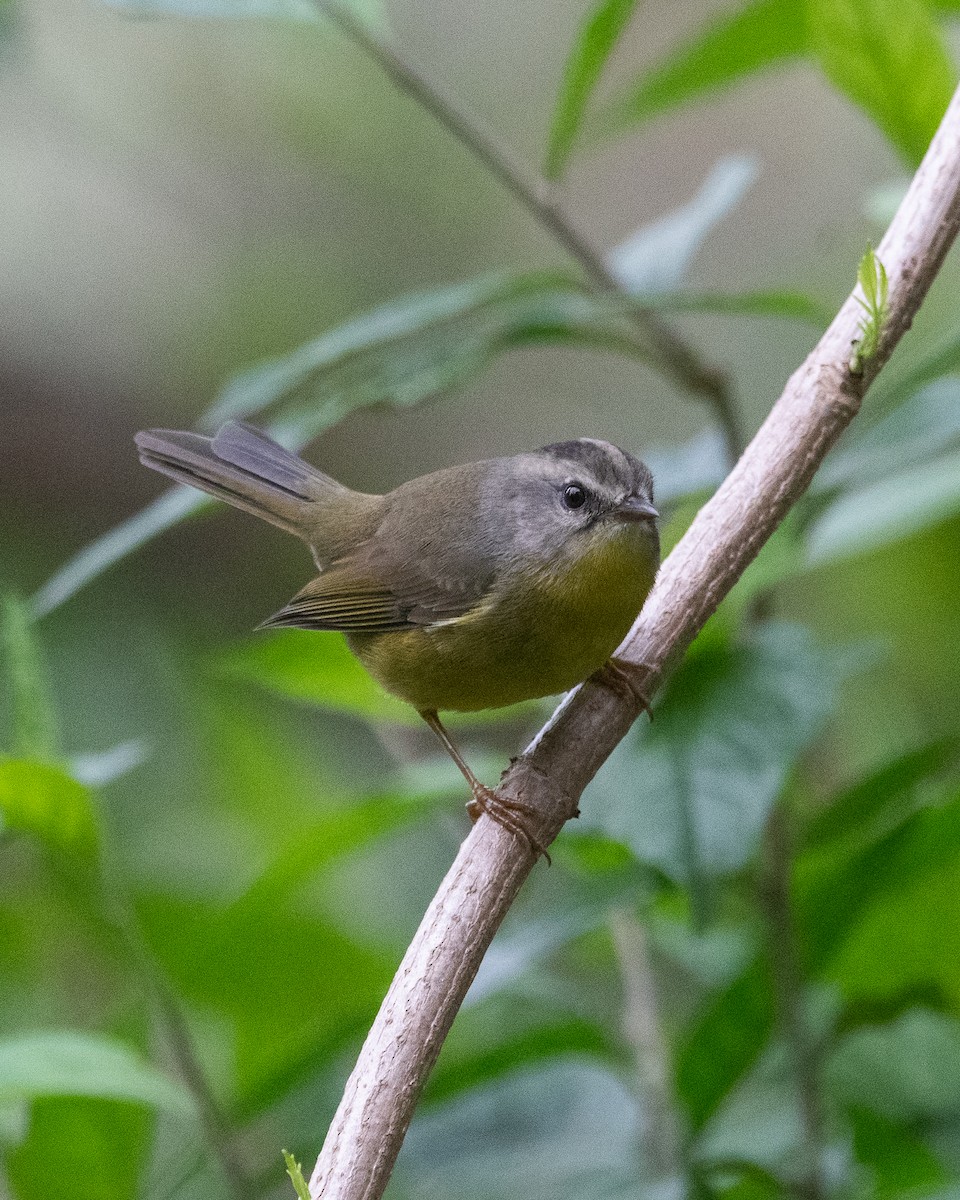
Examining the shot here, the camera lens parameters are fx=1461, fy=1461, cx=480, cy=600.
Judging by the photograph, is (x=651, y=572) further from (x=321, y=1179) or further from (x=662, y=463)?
(x=321, y=1179)

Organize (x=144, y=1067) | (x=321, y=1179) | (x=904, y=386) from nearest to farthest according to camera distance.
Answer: (x=321, y=1179), (x=144, y=1067), (x=904, y=386)

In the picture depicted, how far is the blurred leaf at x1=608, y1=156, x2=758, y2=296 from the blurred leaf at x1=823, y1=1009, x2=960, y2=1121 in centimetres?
166

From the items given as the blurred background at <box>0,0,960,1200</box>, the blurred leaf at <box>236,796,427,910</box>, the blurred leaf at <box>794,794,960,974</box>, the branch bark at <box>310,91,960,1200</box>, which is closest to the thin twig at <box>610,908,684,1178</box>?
the blurred background at <box>0,0,960,1200</box>

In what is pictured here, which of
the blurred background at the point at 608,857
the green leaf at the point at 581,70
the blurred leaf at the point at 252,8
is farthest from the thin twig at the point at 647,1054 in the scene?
the blurred leaf at the point at 252,8

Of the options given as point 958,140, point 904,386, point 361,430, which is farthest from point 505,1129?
point 361,430

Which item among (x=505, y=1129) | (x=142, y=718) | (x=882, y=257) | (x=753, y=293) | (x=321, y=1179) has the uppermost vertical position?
(x=142, y=718)

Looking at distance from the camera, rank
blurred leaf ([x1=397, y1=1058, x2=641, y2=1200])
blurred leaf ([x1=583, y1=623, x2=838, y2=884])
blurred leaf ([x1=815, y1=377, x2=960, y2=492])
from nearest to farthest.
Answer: blurred leaf ([x1=583, y1=623, x2=838, y2=884]) → blurred leaf ([x1=815, y1=377, x2=960, y2=492]) → blurred leaf ([x1=397, y1=1058, x2=641, y2=1200])

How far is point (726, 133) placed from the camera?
1037 centimetres

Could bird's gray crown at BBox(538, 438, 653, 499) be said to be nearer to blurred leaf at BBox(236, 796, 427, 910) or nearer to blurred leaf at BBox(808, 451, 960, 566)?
blurred leaf at BBox(808, 451, 960, 566)

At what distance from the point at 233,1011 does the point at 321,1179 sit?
4.81 feet

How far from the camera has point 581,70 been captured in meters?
2.92

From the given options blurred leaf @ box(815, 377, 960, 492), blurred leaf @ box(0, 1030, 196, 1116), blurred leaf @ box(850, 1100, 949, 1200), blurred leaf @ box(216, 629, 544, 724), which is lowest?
blurred leaf @ box(850, 1100, 949, 1200)

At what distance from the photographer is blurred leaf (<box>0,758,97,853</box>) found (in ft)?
8.25

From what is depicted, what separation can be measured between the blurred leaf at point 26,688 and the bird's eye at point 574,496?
113 centimetres
